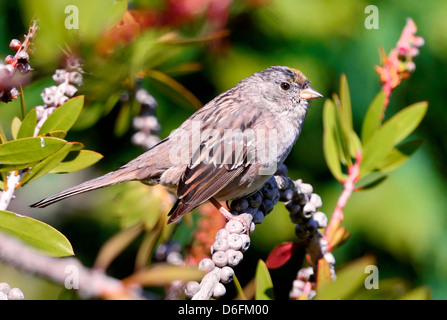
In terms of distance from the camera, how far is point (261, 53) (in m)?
2.74

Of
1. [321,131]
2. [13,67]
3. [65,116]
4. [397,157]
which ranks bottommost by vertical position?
[321,131]

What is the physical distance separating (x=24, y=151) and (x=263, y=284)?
0.69m

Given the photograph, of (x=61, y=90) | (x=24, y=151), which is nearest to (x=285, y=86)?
(x=61, y=90)

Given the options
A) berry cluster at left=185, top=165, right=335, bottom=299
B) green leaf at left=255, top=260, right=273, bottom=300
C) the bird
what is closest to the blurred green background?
the bird

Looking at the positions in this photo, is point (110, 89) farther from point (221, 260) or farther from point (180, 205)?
point (221, 260)

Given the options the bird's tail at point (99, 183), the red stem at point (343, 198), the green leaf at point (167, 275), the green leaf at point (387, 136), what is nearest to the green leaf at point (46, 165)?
the green leaf at point (167, 275)

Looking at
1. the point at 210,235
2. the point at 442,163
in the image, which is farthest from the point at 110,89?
the point at 442,163

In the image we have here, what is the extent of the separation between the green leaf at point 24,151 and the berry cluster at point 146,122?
0.86 m

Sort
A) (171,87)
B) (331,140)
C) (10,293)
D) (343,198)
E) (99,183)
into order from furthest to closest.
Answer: (99,183), (171,87), (331,140), (343,198), (10,293)

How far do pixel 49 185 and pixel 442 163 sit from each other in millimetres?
2120

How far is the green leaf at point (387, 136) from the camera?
1620 mm

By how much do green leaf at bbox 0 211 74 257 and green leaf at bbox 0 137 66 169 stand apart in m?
0.13

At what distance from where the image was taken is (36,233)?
4.09 ft

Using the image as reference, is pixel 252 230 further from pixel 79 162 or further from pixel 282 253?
pixel 79 162
